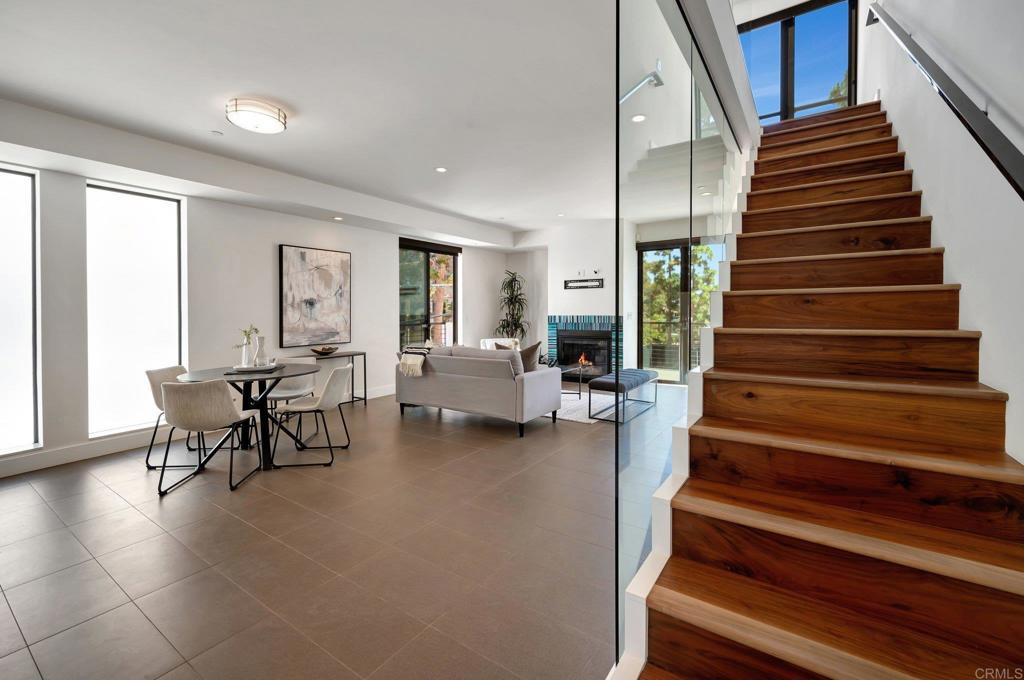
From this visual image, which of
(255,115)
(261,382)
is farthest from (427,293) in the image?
(255,115)

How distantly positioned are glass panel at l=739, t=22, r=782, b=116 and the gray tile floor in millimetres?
3406

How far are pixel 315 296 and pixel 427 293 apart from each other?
2.30 m

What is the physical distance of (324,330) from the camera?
6.19 metres

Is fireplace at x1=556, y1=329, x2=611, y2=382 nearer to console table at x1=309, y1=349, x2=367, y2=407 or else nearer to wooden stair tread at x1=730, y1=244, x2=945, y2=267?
console table at x1=309, y1=349, x2=367, y2=407

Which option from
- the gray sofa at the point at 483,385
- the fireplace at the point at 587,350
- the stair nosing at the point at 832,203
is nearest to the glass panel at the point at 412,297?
the gray sofa at the point at 483,385

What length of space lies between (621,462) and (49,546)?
10.3 ft

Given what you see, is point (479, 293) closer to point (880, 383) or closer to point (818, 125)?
point (818, 125)

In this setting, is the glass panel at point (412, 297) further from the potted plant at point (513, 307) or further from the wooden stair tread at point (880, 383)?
the wooden stair tread at point (880, 383)

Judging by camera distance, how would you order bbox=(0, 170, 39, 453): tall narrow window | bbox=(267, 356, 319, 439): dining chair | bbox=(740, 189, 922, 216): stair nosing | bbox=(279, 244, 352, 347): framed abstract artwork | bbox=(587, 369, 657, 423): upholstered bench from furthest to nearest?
bbox=(279, 244, 352, 347): framed abstract artwork
bbox=(267, 356, 319, 439): dining chair
bbox=(0, 170, 39, 453): tall narrow window
bbox=(740, 189, 922, 216): stair nosing
bbox=(587, 369, 657, 423): upholstered bench

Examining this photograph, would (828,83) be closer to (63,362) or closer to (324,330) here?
(324,330)

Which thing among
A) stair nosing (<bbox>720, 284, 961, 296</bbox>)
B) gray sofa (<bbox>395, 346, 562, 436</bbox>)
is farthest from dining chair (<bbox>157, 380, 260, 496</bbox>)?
stair nosing (<bbox>720, 284, 961, 296</bbox>)

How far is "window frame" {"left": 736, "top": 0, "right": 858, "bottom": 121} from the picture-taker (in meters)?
5.05

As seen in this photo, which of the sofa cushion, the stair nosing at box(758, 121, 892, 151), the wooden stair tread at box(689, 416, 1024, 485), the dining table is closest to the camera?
the wooden stair tread at box(689, 416, 1024, 485)

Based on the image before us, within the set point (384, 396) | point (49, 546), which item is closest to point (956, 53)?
point (49, 546)
